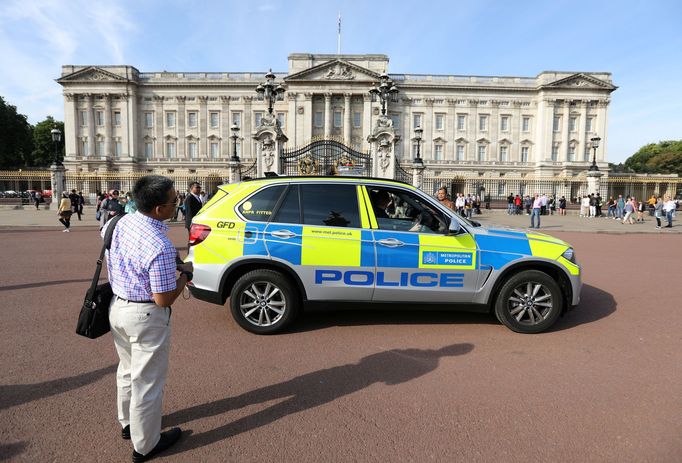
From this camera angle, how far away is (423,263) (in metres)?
4.58

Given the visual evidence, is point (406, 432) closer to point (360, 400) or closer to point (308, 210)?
point (360, 400)

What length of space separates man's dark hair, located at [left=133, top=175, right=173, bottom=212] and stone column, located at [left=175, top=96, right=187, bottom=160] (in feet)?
210

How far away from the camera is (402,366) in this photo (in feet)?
12.7

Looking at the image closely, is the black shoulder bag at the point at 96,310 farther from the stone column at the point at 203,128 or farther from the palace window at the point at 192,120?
the palace window at the point at 192,120

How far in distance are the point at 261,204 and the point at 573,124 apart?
66909mm

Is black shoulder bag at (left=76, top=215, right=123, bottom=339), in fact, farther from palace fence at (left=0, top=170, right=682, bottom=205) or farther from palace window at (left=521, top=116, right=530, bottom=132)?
palace window at (left=521, top=116, right=530, bottom=132)

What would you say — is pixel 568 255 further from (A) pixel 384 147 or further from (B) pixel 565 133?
(B) pixel 565 133

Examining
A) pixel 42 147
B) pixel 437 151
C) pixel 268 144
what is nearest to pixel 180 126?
pixel 42 147

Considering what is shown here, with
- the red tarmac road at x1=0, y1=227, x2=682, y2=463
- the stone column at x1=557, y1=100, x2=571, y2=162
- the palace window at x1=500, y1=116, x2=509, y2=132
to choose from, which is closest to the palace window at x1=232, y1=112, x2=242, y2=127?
the palace window at x1=500, y1=116, x2=509, y2=132

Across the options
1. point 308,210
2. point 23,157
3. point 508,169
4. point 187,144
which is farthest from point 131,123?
point 308,210

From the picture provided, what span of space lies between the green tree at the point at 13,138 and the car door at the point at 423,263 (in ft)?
257

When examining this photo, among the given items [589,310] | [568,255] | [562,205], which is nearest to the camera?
[568,255]

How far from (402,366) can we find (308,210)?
2003 mm

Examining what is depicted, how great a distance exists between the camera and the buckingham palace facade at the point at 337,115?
58.5m
